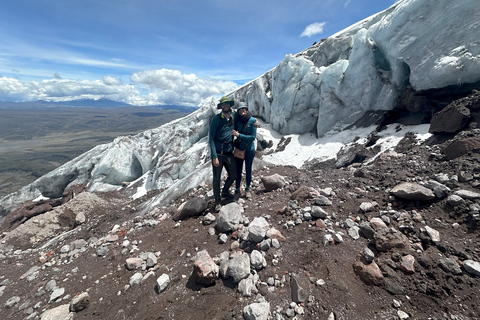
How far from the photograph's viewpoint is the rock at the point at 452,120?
7.87m

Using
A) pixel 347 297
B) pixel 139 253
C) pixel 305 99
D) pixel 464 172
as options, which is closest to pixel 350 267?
pixel 347 297

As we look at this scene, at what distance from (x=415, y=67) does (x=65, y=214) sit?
80.7 ft

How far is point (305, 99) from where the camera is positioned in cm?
2247

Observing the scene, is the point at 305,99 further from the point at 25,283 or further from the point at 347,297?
the point at 25,283

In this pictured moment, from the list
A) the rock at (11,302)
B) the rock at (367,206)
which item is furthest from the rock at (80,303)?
the rock at (367,206)

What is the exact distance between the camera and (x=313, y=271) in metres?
3.68

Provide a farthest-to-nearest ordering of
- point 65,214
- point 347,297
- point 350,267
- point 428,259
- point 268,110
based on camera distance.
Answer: point 268,110, point 65,214, point 350,267, point 428,259, point 347,297

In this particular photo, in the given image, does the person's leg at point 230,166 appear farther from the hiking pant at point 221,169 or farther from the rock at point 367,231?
the rock at point 367,231

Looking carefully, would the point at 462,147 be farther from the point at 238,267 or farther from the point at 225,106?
the point at 238,267

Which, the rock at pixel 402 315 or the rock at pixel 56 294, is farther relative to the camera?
the rock at pixel 56 294

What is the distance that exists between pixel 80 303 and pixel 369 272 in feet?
18.6

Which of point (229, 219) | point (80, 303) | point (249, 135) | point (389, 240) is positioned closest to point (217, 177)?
point (229, 219)

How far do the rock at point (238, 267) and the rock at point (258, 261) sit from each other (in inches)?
4.0

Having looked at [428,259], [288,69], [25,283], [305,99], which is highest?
[288,69]
